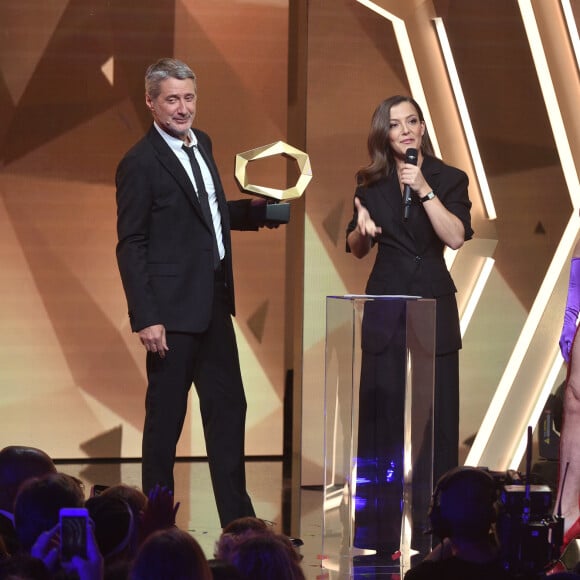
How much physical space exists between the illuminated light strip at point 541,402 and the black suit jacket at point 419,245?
1.42m

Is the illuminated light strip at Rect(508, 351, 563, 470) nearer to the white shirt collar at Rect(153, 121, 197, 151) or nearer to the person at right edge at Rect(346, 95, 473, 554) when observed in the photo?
the person at right edge at Rect(346, 95, 473, 554)

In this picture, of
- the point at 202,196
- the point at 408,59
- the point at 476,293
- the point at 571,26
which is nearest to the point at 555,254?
the point at 476,293

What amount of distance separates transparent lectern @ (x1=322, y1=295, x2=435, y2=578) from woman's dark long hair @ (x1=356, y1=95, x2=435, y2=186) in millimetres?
757

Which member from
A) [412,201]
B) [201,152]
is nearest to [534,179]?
[412,201]

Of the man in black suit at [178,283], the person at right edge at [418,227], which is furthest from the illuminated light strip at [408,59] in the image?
the man in black suit at [178,283]

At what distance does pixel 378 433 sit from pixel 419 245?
2.61 ft

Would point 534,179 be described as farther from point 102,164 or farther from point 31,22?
point 31,22

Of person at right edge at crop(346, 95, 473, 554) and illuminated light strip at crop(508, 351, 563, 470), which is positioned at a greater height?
person at right edge at crop(346, 95, 473, 554)

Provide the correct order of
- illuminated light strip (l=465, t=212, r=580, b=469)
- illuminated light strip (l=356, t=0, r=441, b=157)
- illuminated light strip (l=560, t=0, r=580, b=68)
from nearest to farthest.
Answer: illuminated light strip (l=560, t=0, r=580, b=68) < illuminated light strip (l=465, t=212, r=580, b=469) < illuminated light strip (l=356, t=0, r=441, b=157)

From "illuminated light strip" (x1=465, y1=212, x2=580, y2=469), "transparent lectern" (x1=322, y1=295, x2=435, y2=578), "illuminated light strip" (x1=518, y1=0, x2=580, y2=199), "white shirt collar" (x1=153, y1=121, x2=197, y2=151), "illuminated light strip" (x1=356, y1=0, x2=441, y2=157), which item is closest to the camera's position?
"transparent lectern" (x1=322, y1=295, x2=435, y2=578)

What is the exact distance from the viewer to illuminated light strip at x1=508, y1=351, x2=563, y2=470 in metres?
5.68

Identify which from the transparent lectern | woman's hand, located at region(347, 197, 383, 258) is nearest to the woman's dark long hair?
woman's hand, located at region(347, 197, 383, 258)

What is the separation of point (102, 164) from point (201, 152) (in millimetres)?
A: 2338

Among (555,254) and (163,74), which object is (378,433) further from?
(555,254)
